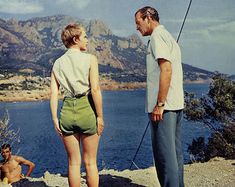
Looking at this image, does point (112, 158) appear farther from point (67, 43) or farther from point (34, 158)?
point (67, 43)

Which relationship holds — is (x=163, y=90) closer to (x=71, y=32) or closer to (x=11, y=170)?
(x=71, y=32)

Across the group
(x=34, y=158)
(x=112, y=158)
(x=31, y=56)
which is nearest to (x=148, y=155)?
(x=112, y=158)

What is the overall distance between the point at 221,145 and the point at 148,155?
78.6 feet

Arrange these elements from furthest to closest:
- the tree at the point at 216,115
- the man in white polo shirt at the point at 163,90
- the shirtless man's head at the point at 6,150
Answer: the tree at the point at 216,115 < the shirtless man's head at the point at 6,150 < the man in white polo shirt at the point at 163,90

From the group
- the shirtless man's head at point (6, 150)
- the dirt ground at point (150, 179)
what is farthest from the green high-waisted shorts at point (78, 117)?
the shirtless man's head at point (6, 150)

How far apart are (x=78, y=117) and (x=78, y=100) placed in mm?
143

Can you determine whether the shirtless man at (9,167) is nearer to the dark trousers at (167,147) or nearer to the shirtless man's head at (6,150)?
the shirtless man's head at (6,150)

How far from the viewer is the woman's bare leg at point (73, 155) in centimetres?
355

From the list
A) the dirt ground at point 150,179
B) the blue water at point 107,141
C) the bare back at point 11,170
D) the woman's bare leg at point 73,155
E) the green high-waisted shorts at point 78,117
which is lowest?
the blue water at point 107,141

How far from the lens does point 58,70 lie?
142 inches

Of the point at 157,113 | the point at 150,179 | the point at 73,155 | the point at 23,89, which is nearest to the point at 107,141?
the point at 150,179

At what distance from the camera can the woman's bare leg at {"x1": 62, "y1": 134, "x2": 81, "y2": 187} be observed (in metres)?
3.55

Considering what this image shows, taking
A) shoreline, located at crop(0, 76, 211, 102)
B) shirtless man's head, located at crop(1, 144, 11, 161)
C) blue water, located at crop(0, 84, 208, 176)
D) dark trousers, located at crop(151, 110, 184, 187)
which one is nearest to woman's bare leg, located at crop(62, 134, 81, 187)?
dark trousers, located at crop(151, 110, 184, 187)

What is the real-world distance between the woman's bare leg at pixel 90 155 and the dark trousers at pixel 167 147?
18.9 inches
